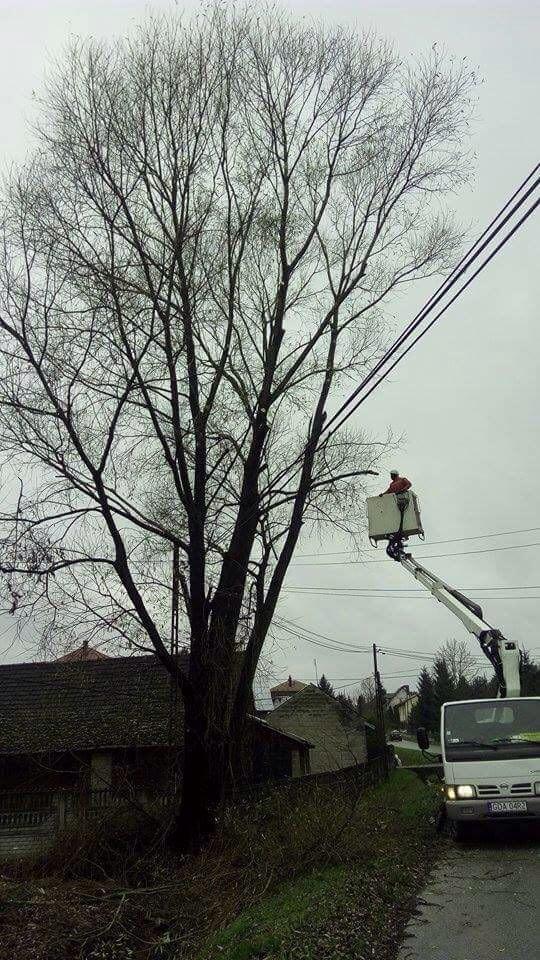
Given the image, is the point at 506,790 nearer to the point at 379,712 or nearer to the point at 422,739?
the point at 422,739

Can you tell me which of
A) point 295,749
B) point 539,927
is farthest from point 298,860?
point 295,749

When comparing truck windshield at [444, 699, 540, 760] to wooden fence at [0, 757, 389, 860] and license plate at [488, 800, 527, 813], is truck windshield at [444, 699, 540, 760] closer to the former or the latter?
license plate at [488, 800, 527, 813]

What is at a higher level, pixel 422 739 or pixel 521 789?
pixel 422 739

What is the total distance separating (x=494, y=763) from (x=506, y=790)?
0.35 m

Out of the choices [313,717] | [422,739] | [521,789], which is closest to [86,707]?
[422,739]

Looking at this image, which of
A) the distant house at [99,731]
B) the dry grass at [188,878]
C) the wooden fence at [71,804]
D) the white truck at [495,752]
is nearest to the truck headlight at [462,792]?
the white truck at [495,752]

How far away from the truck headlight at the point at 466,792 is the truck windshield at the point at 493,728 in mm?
390

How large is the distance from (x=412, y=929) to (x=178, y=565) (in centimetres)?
678

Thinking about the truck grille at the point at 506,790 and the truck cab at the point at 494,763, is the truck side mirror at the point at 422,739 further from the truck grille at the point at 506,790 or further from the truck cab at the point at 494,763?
the truck grille at the point at 506,790

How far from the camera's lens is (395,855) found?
9.67m

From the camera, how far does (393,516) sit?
47.5 ft

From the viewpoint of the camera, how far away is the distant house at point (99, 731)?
1366cm

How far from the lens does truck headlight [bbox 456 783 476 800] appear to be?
33.8 ft

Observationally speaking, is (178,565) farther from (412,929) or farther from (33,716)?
(33,716)
